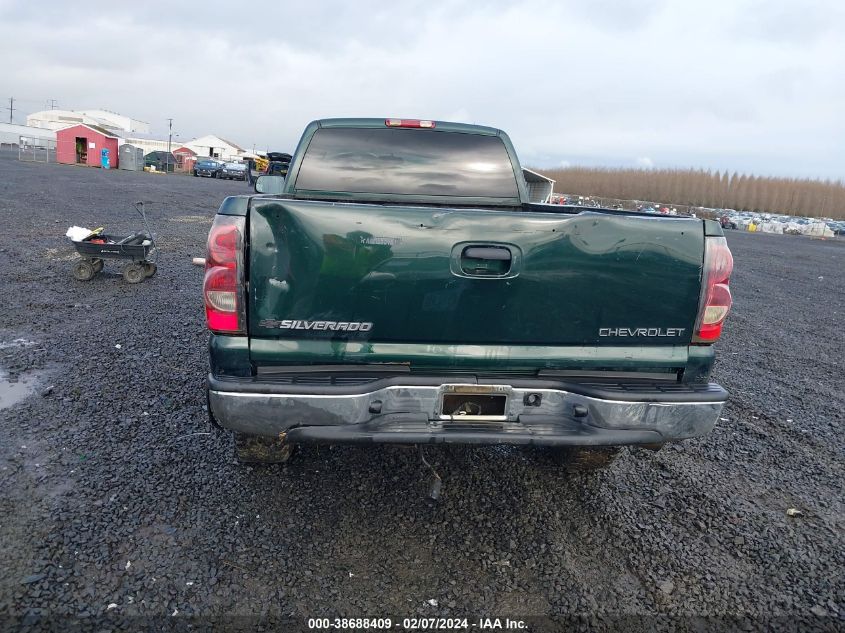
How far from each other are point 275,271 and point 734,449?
370 cm

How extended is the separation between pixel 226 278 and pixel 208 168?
1941 inches

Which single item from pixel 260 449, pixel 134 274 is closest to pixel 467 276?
pixel 260 449

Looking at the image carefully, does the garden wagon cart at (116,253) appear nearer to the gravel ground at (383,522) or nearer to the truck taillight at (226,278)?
the gravel ground at (383,522)

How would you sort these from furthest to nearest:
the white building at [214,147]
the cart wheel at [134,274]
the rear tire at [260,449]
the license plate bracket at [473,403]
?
the white building at [214,147] → the cart wheel at [134,274] → the rear tire at [260,449] → the license plate bracket at [473,403]

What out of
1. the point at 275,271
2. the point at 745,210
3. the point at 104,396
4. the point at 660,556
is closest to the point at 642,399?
the point at 660,556

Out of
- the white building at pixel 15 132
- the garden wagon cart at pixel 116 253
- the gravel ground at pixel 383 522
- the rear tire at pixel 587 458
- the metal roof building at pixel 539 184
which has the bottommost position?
the gravel ground at pixel 383 522

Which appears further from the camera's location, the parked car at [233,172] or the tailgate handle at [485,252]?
the parked car at [233,172]

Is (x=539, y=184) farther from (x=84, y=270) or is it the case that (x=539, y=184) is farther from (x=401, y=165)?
(x=401, y=165)

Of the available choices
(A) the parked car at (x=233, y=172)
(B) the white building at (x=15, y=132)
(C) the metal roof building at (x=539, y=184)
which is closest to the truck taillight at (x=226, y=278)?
(C) the metal roof building at (x=539, y=184)

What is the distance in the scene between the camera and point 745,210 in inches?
3110

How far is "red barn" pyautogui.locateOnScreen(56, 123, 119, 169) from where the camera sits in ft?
137

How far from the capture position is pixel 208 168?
154ft

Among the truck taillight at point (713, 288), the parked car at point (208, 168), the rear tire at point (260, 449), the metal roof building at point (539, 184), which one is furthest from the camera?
the parked car at point (208, 168)

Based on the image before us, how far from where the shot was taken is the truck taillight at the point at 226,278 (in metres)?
2.48
